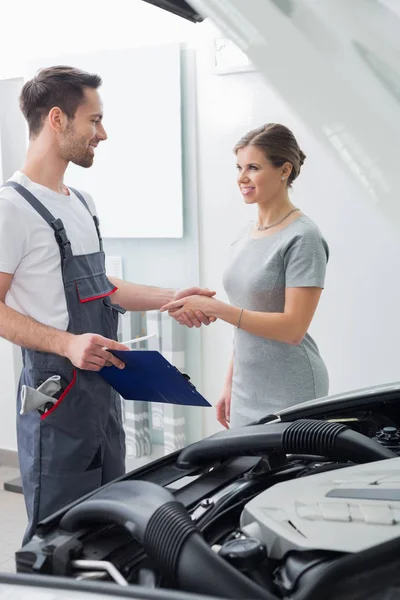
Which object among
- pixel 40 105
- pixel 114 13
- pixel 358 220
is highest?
pixel 114 13

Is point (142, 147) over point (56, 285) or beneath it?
over

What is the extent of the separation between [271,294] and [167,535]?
3.70 ft

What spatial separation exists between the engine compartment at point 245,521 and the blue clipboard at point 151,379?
259 mm

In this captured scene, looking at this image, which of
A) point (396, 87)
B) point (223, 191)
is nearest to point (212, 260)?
point (223, 191)

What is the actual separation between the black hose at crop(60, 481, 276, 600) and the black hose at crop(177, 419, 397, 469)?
0.21 metres

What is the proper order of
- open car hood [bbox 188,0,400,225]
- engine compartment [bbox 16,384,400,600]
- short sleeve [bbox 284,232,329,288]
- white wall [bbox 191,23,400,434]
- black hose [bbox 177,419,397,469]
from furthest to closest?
white wall [bbox 191,23,400,434]
short sleeve [bbox 284,232,329,288]
black hose [bbox 177,419,397,469]
engine compartment [bbox 16,384,400,600]
open car hood [bbox 188,0,400,225]

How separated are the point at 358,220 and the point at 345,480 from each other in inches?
78.3

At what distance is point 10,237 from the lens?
1807 mm

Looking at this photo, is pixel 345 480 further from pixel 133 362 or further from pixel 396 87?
pixel 133 362

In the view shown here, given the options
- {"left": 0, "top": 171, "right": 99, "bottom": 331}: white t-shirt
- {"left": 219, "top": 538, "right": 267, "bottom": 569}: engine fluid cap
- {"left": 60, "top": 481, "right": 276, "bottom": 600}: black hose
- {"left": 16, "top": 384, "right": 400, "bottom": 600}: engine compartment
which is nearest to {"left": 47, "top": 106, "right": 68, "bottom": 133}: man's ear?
{"left": 0, "top": 171, "right": 99, "bottom": 331}: white t-shirt

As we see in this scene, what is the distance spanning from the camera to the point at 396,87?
0.81m

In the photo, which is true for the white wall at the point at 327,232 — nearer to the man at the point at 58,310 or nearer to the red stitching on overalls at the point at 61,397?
the man at the point at 58,310

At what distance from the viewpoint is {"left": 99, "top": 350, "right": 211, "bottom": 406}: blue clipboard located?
157 centimetres

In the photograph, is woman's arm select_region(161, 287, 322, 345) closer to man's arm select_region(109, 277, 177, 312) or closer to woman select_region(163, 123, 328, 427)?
woman select_region(163, 123, 328, 427)
